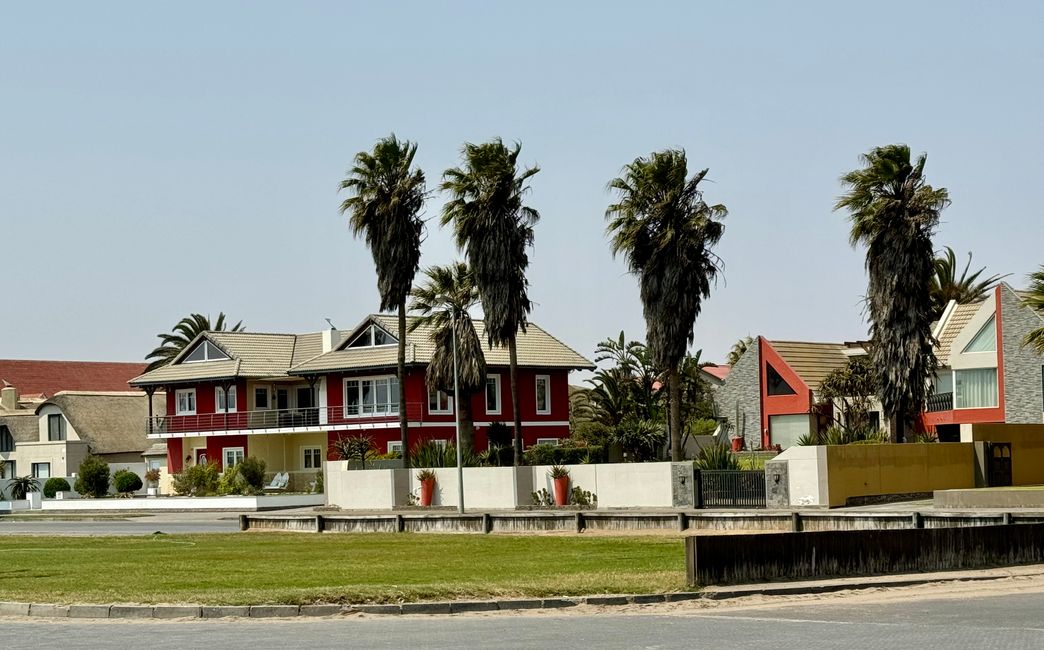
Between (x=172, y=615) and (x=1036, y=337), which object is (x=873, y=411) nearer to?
(x=1036, y=337)

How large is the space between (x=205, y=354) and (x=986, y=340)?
41.5 metres

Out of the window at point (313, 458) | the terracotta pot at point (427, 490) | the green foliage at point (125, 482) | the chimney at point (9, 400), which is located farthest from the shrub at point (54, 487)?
the terracotta pot at point (427, 490)

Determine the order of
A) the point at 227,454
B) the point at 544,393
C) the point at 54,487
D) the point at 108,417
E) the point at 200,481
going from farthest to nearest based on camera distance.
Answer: the point at 108,417
the point at 54,487
the point at 227,454
the point at 544,393
the point at 200,481

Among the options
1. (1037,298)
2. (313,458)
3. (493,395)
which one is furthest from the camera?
(313,458)

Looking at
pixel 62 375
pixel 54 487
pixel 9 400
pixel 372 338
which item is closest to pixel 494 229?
pixel 372 338

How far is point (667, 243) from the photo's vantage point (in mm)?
53094

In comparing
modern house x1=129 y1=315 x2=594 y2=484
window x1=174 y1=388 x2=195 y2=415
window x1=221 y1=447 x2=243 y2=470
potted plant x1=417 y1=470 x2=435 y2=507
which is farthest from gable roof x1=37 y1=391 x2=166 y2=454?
potted plant x1=417 y1=470 x2=435 y2=507

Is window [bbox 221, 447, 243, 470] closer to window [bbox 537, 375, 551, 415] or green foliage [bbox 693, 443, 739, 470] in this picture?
window [bbox 537, 375, 551, 415]

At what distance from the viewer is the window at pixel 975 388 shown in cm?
6531

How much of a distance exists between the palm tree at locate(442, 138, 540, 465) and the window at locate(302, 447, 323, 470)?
22828 millimetres

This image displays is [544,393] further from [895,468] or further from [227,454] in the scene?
[895,468]

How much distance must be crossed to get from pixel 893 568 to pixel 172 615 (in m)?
10.7

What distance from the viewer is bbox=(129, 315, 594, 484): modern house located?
247 ft

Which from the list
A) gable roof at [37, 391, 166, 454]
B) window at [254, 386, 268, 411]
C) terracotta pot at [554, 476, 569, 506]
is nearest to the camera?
terracotta pot at [554, 476, 569, 506]
